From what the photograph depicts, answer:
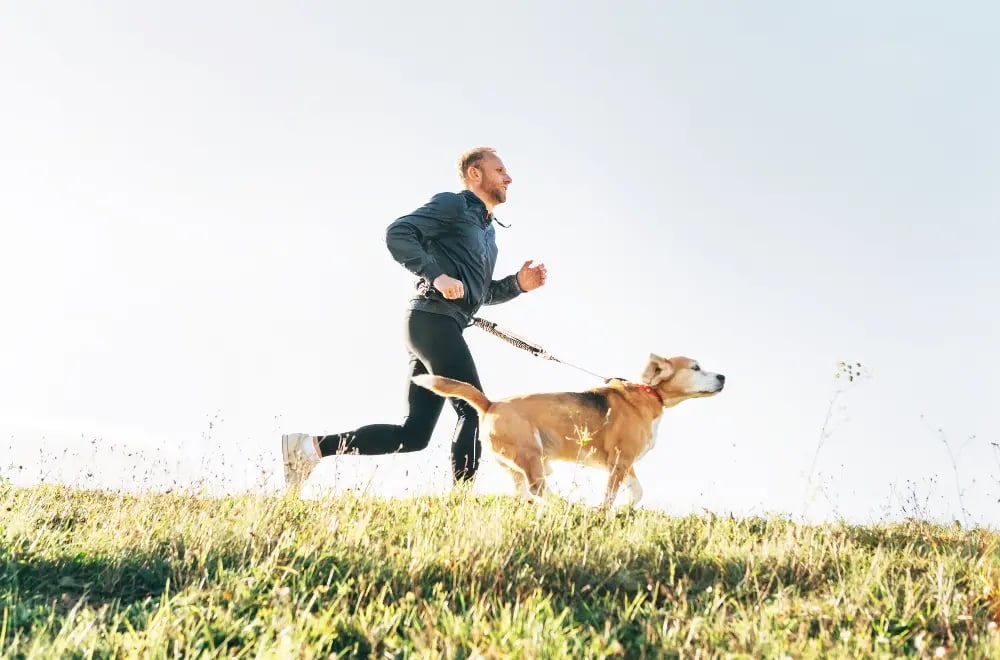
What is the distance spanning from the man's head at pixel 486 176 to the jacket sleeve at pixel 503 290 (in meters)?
0.59

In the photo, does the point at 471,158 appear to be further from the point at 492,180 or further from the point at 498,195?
the point at 498,195

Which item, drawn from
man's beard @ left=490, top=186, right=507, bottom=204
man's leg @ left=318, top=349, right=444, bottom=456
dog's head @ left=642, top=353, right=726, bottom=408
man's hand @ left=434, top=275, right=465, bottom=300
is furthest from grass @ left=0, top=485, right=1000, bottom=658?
man's beard @ left=490, top=186, right=507, bottom=204

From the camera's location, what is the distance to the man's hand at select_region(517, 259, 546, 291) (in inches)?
264

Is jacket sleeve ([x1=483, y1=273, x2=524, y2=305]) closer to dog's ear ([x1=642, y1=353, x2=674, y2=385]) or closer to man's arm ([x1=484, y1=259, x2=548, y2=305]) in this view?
man's arm ([x1=484, y1=259, x2=548, y2=305])

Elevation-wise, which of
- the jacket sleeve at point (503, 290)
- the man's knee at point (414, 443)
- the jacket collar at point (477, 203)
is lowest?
the man's knee at point (414, 443)

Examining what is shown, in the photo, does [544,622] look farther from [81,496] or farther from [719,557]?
[81,496]

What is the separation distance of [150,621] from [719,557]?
8.86ft

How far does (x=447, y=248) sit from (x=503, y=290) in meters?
0.77

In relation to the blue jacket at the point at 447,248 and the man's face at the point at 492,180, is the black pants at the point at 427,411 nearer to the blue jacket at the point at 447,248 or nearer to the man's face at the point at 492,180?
the blue jacket at the point at 447,248

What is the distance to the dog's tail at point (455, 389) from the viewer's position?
5.77 meters

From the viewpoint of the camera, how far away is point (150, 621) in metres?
3.48

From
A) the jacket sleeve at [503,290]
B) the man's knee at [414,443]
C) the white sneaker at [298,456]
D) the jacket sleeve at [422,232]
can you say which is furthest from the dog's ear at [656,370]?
the white sneaker at [298,456]

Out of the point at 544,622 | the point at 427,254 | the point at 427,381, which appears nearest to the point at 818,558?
the point at 544,622

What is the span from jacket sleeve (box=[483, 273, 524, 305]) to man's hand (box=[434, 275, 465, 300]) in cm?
102
